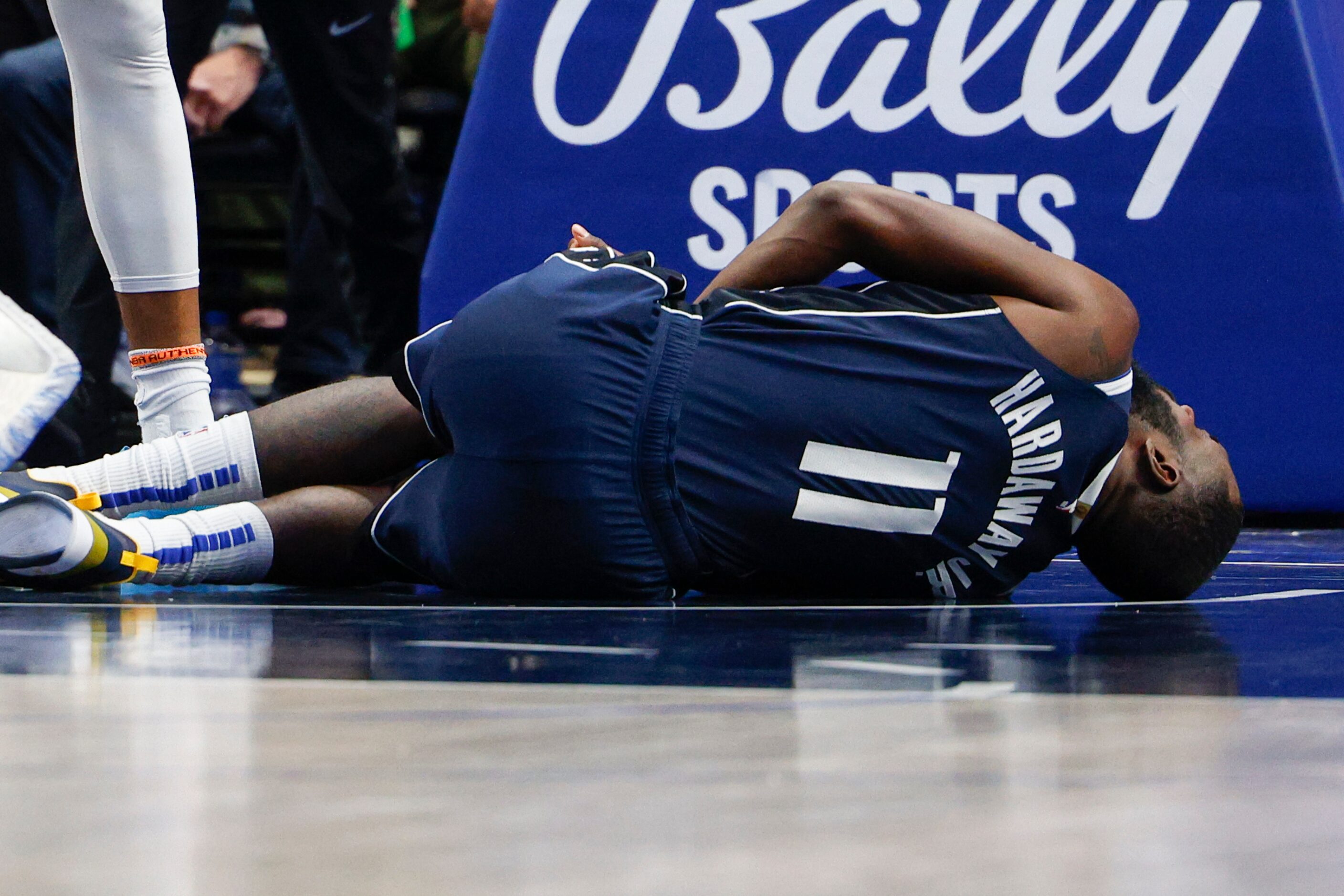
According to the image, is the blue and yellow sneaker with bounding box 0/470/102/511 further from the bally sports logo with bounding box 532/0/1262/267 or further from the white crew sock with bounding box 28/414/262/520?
the bally sports logo with bounding box 532/0/1262/267

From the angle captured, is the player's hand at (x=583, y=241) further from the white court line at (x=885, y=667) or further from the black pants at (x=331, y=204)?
the black pants at (x=331, y=204)

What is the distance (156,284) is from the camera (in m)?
2.15

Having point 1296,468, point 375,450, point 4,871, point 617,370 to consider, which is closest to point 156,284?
point 375,450

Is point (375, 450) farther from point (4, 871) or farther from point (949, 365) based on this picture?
point (4, 871)

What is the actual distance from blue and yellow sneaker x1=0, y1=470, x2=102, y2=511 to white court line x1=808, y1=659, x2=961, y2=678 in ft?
3.13

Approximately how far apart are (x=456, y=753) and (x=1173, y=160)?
2.17m

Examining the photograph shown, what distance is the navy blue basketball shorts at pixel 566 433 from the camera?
168 centimetres

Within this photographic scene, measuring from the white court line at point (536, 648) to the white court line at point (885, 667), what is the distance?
15cm

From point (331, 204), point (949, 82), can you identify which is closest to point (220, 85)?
point (331, 204)

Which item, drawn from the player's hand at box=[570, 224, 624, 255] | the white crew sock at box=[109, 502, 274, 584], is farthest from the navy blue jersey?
the white crew sock at box=[109, 502, 274, 584]

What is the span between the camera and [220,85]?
4.07 metres

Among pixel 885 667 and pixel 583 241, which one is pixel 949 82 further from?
pixel 885 667

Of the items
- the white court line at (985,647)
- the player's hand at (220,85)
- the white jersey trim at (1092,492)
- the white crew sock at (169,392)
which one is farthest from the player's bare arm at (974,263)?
the player's hand at (220,85)

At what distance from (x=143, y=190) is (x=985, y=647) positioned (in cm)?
138
